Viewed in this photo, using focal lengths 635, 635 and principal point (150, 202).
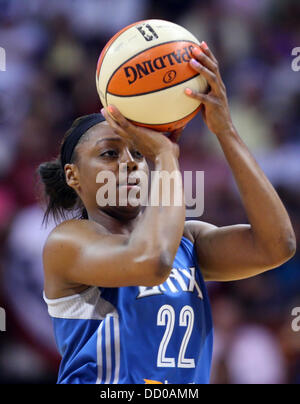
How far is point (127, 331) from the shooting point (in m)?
2.80

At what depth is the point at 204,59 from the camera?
270 centimetres

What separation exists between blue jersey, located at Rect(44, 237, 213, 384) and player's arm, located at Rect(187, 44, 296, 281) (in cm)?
29

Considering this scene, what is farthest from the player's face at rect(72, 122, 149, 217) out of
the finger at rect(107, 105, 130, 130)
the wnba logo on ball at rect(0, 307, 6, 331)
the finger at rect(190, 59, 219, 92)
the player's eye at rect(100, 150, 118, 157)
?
the wnba logo on ball at rect(0, 307, 6, 331)

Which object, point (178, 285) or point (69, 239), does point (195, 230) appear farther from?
point (69, 239)

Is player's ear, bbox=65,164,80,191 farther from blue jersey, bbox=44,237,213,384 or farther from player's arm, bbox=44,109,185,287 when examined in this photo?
blue jersey, bbox=44,237,213,384

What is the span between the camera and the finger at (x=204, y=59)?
Result: 8.84ft

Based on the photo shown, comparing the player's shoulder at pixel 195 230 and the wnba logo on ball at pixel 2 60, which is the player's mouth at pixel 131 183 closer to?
the player's shoulder at pixel 195 230

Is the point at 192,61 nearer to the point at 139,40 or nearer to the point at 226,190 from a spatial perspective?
the point at 139,40

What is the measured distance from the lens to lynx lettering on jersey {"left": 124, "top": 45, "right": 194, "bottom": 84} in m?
2.66

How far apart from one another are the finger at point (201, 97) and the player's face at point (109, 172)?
454 mm

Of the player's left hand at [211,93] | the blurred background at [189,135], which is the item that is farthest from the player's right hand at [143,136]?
the blurred background at [189,135]

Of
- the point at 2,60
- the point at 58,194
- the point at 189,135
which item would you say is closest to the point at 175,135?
the point at 58,194

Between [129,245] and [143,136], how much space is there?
0.48 meters
